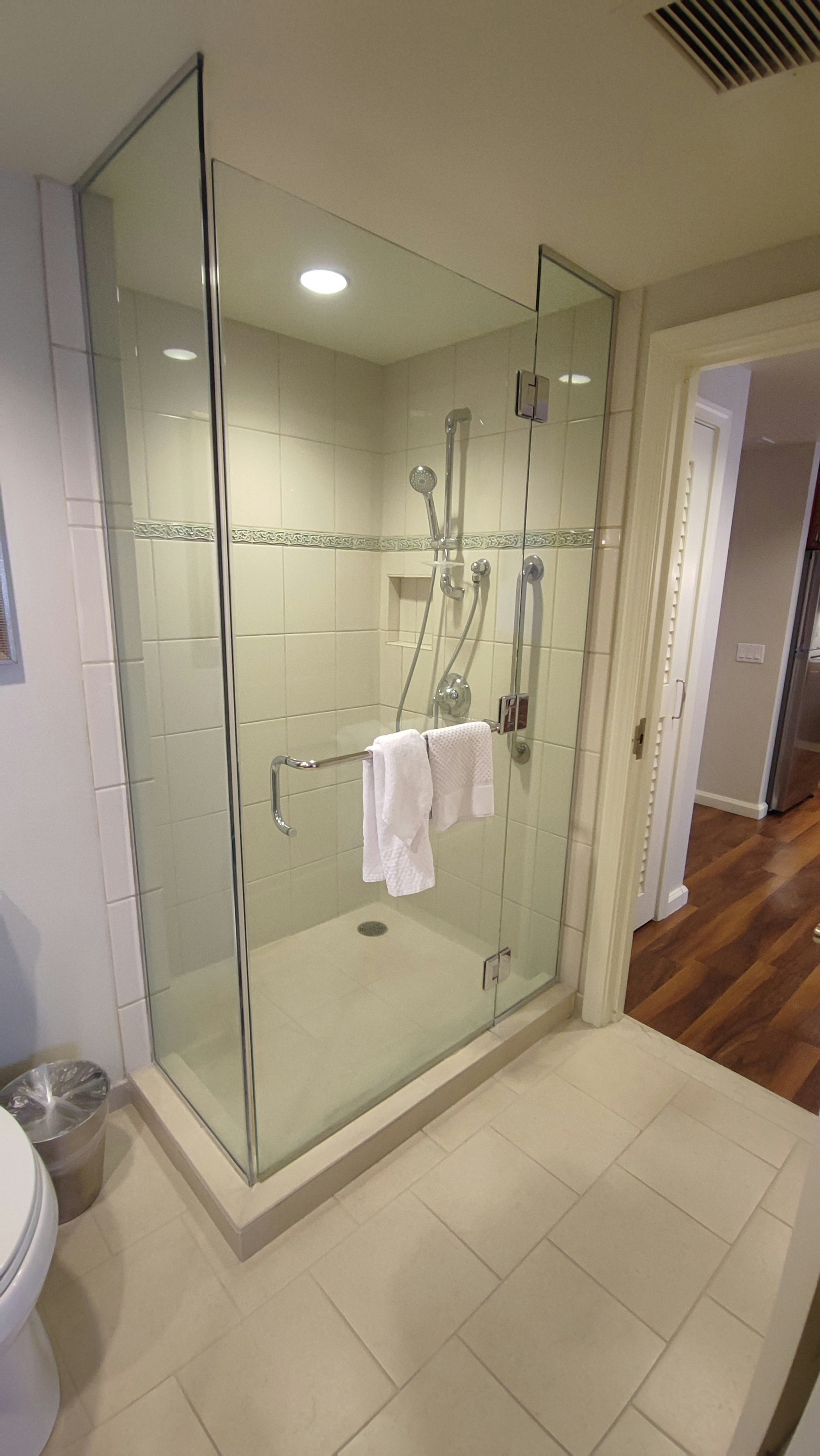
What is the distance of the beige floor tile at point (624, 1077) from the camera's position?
1789 mm

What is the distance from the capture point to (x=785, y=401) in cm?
276

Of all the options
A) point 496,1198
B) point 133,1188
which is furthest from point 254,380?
point 496,1198

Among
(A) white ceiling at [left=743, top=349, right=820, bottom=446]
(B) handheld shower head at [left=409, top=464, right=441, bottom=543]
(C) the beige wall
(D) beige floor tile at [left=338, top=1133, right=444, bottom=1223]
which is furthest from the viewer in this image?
(C) the beige wall

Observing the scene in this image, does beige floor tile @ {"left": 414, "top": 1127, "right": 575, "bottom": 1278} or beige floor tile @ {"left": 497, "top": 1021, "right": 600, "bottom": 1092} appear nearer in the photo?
beige floor tile @ {"left": 414, "top": 1127, "right": 575, "bottom": 1278}

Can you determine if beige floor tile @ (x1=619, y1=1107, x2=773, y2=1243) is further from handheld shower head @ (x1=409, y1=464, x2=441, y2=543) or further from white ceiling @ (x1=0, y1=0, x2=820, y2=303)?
white ceiling @ (x1=0, y1=0, x2=820, y2=303)

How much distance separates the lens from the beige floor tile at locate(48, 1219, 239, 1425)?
1.16m

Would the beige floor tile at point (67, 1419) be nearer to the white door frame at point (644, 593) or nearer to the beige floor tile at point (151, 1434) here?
the beige floor tile at point (151, 1434)

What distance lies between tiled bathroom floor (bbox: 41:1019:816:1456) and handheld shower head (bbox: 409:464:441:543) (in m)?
1.63

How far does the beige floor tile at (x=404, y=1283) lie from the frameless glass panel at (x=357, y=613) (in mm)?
240

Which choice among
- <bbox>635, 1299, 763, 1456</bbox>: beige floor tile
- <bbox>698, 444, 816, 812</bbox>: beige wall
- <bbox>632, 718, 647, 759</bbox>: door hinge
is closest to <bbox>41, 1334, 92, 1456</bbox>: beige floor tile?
<bbox>635, 1299, 763, 1456</bbox>: beige floor tile

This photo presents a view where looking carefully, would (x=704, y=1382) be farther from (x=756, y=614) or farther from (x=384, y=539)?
(x=756, y=614)

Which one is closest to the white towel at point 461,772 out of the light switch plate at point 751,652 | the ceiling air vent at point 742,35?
the ceiling air vent at point 742,35

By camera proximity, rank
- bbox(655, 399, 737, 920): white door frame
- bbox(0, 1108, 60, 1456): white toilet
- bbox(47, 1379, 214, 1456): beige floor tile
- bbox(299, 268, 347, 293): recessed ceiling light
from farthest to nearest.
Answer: bbox(655, 399, 737, 920): white door frame < bbox(299, 268, 347, 293): recessed ceiling light < bbox(47, 1379, 214, 1456): beige floor tile < bbox(0, 1108, 60, 1456): white toilet

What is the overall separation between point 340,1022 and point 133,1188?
608mm
